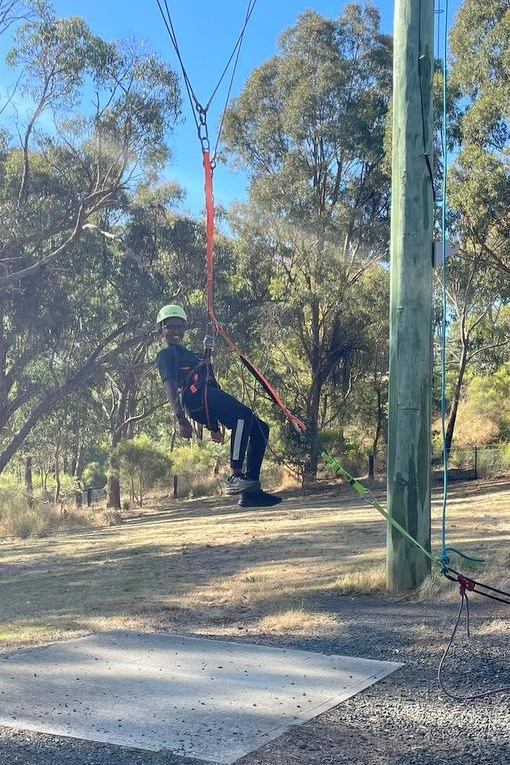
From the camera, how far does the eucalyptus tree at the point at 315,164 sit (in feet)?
88.1

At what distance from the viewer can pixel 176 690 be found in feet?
17.1

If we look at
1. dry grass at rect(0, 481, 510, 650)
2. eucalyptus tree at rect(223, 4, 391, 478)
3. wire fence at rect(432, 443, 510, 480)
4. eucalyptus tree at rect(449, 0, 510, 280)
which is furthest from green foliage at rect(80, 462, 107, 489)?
eucalyptus tree at rect(449, 0, 510, 280)

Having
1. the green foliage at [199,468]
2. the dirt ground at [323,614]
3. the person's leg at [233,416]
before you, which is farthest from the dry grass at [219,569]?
the green foliage at [199,468]

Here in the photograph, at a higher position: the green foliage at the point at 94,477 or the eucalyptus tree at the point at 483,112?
the eucalyptus tree at the point at 483,112

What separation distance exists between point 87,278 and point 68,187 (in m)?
2.37

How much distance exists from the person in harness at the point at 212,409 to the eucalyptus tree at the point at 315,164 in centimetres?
1944

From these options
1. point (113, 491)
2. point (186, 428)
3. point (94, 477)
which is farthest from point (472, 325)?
point (186, 428)

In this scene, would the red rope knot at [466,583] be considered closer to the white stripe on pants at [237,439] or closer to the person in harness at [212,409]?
the person in harness at [212,409]

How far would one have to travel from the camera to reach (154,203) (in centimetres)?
2417

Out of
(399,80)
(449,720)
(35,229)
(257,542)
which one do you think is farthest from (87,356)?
(449,720)

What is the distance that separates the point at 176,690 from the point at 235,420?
6.58ft

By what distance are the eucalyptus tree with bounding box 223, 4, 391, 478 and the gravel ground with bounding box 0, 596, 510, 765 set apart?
20.1 m

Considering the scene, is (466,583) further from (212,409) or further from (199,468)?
(199,468)

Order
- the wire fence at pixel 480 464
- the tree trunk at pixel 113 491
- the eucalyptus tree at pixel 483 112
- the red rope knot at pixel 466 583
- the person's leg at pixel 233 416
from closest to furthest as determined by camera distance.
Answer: the red rope knot at pixel 466 583 → the person's leg at pixel 233 416 → the eucalyptus tree at pixel 483 112 → the wire fence at pixel 480 464 → the tree trunk at pixel 113 491
